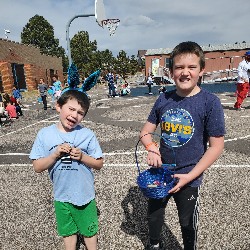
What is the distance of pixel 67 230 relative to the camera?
2.37 m

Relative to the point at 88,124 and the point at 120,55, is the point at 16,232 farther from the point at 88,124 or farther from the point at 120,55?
the point at 120,55

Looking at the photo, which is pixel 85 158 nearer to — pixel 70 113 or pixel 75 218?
pixel 70 113

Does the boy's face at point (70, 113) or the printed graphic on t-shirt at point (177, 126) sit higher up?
the boy's face at point (70, 113)

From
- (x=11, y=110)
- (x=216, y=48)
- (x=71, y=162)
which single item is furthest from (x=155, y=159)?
(x=216, y=48)

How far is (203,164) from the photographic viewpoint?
77.5 inches

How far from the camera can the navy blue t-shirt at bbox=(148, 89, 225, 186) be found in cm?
198

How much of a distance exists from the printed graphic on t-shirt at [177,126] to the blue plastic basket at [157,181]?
208 mm

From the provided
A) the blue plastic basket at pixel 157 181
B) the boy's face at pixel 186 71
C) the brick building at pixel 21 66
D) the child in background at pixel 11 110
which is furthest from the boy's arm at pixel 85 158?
the brick building at pixel 21 66

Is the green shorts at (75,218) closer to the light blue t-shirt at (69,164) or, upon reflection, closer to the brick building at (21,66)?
the light blue t-shirt at (69,164)

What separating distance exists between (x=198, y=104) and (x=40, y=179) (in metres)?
3.77

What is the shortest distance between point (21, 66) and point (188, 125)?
113 ft

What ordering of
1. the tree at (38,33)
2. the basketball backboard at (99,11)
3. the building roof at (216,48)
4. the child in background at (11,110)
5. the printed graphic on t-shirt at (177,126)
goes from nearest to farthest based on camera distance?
the printed graphic on t-shirt at (177,126) → the child in background at (11,110) → the basketball backboard at (99,11) → the building roof at (216,48) → the tree at (38,33)

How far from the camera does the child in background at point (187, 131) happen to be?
1.96 meters

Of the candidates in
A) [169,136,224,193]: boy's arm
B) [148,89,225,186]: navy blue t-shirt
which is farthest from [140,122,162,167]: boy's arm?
[169,136,224,193]: boy's arm
